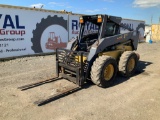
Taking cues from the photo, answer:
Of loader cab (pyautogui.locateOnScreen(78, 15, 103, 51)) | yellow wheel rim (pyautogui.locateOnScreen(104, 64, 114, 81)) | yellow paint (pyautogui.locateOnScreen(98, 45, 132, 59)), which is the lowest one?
yellow wheel rim (pyautogui.locateOnScreen(104, 64, 114, 81))

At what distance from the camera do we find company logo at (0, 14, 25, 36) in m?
9.82

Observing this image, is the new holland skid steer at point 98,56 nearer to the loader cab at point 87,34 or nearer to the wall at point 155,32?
the loader cab at point 87,34

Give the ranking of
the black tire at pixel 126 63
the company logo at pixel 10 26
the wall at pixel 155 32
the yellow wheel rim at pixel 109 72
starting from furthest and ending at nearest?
the wall at pixel 155 32 → the company logo at pixel 10 26 → the black tire at pixel 126 63 → the yellow wheel rim at pixel 109 72

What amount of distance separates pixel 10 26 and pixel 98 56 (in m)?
6.52

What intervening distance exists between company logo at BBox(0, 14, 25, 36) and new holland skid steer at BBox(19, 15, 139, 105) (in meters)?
5.03

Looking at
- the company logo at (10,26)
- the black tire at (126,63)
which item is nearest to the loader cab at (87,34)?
the black tire at (126,63)

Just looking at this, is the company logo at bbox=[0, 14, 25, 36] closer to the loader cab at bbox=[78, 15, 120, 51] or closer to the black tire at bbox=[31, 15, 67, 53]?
the black tire at bbox=[31, 15, 67, 53]

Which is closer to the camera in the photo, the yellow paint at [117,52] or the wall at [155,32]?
the yellow paint at [117,52]

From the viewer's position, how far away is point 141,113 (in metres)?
4.21

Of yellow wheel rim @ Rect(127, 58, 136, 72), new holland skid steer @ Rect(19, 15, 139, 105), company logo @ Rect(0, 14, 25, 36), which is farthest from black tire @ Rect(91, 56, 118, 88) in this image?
company logo @ Rect(0, 14, 25, 36)

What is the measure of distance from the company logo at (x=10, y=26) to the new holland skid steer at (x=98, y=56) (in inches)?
198

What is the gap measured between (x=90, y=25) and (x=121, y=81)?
2.63 m

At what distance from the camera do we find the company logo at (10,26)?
982 cm

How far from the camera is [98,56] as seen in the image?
19.7 feet
